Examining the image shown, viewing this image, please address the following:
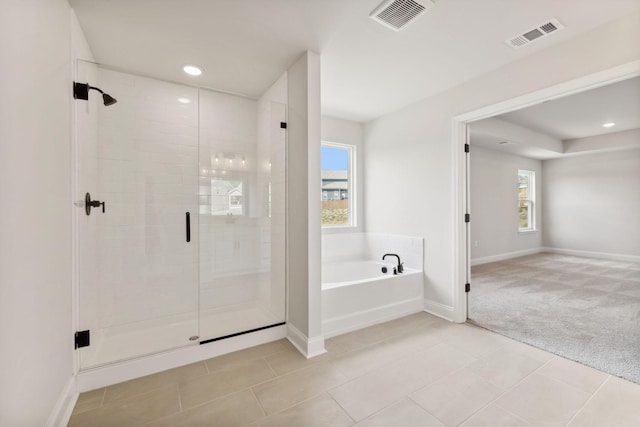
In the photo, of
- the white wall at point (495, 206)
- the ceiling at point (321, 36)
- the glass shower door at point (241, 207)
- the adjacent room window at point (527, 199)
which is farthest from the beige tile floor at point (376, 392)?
the adjacent room window at point (527, 199)

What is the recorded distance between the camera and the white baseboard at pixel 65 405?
1377 mm

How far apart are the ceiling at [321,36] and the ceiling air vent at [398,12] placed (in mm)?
56

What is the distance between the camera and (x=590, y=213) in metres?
6.35

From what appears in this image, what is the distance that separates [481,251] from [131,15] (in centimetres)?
652

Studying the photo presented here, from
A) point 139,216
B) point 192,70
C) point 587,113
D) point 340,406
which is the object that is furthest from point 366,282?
point 587,113

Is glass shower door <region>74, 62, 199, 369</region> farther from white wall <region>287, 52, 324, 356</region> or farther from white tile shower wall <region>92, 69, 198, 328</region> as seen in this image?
white wall <region>287, 52, 324, 356</region>

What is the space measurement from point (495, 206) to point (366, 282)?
4817mm

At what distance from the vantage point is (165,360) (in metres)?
2.00

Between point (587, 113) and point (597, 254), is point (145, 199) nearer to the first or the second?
point (587, 113)

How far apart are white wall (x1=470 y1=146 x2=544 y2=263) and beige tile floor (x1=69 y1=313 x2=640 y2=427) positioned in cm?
387

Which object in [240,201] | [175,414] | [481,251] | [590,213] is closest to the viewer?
[175,414]

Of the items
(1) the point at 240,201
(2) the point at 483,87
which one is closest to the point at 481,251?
(2) the point at 483,87

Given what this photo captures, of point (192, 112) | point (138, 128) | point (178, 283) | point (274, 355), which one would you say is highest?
point (192, 112)

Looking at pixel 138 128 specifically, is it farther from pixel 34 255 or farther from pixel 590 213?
pixel 590 213
